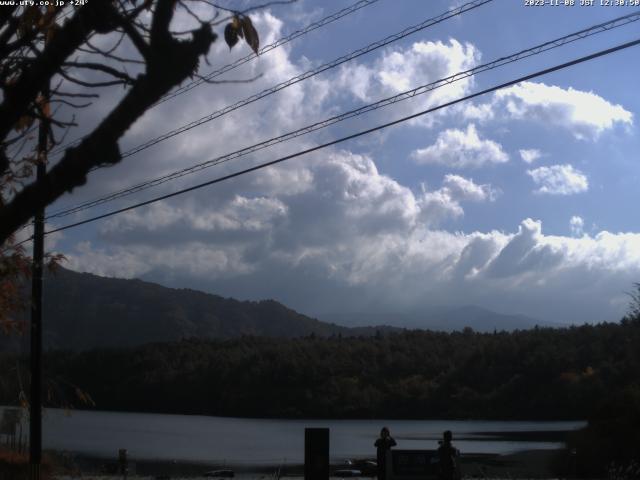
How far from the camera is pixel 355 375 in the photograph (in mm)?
112188

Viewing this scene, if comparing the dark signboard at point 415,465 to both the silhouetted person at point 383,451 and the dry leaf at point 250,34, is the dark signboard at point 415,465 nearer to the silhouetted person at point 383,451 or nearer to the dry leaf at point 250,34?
the silhouetted person at point 383,451

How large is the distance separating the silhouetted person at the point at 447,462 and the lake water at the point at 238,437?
26083mm

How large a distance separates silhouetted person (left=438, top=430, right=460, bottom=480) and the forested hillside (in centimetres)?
6135

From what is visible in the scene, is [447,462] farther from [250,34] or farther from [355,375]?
[355,375]

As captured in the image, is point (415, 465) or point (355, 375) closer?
point (415, 465)

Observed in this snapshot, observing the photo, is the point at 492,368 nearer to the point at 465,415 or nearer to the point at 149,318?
the point at 465,415

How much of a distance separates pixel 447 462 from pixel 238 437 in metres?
59.4

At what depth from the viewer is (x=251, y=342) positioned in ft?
445

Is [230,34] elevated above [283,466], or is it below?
above

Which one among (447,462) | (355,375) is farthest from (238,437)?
(447,462)

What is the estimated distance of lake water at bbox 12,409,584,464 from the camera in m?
54.3

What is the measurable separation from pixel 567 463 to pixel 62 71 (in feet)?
97.0

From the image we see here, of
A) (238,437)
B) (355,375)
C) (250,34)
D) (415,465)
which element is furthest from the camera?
(355,375)

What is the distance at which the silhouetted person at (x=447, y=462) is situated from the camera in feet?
53.7
